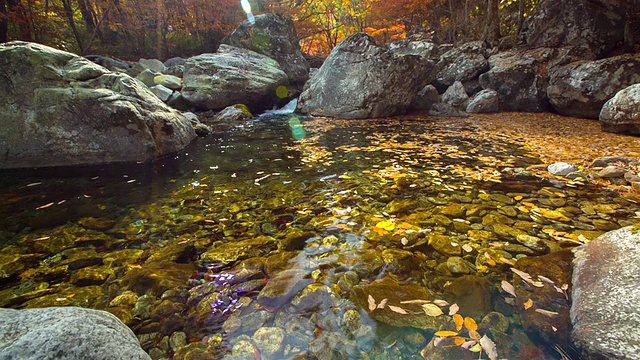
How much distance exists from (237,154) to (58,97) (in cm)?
348

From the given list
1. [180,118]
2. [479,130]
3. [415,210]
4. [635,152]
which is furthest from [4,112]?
[635,152]

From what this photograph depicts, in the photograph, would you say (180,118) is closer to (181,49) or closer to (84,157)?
(84,157)

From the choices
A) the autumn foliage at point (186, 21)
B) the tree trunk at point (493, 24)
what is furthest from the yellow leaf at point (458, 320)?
the tree trunk at point (493, 24)

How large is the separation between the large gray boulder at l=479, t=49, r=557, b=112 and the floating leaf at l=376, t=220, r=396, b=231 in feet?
34.4

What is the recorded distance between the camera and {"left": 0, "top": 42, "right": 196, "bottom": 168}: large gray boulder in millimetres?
5387

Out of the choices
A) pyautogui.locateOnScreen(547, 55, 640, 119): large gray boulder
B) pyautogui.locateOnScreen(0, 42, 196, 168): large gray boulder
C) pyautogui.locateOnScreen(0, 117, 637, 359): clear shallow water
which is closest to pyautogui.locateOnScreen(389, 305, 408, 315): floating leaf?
pyautogui.locateOnScreen(0, 117, 637, 359): clear shallow water

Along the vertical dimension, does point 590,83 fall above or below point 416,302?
above

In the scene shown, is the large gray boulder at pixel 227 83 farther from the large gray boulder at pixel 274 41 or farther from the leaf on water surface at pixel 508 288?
the leaf on water surface at pixel 508 288

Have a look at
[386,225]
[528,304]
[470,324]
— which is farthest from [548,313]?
[386,225]

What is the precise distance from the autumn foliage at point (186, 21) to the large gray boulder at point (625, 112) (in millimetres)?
8098

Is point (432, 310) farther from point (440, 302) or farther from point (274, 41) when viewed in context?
point (274, 41)

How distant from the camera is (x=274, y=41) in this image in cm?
1711

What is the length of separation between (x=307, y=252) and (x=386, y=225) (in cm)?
95

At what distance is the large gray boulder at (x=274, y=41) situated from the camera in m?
16.7
